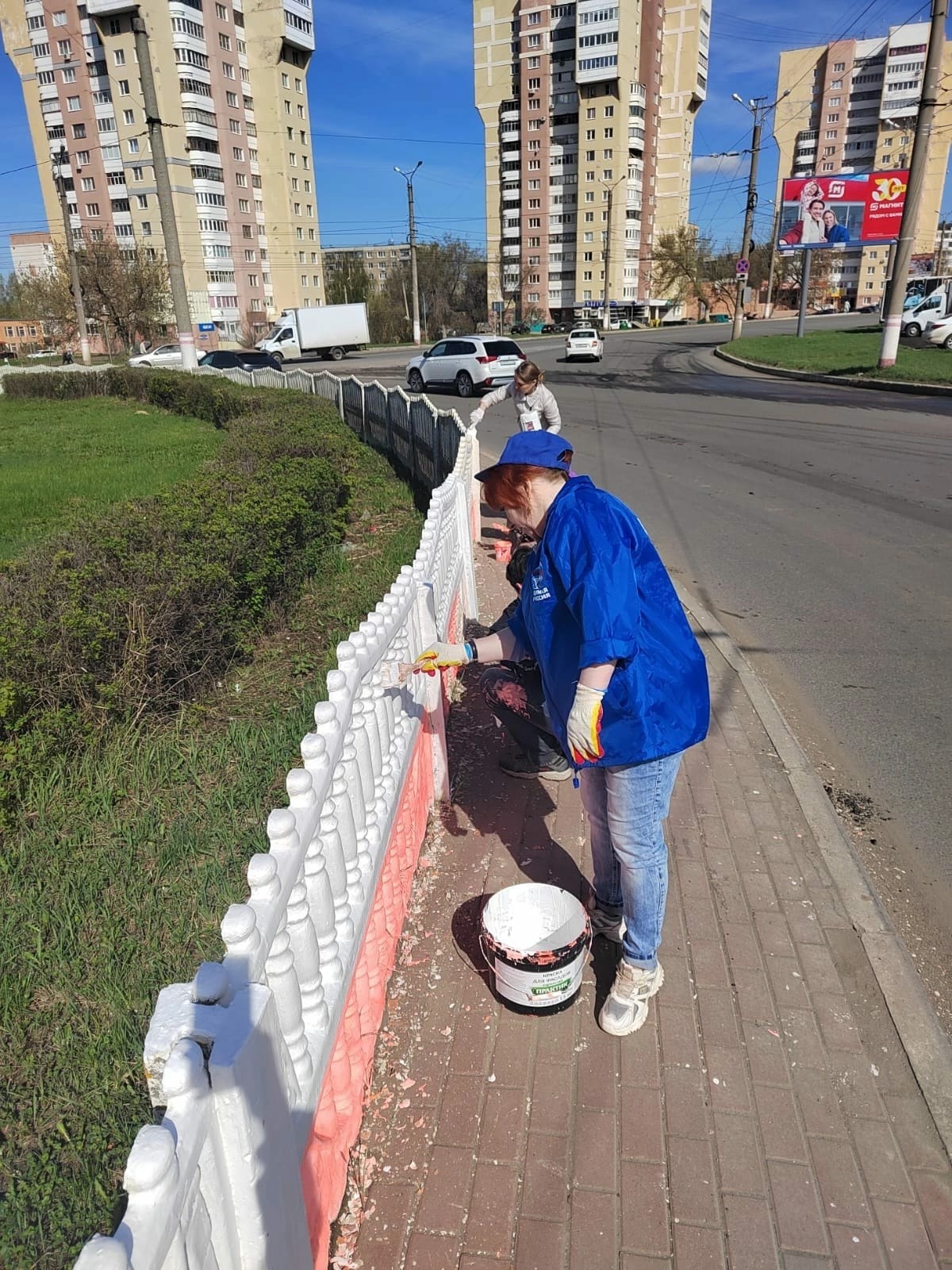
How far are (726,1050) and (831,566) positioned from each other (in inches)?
226

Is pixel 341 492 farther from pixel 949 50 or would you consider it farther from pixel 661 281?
pixel 949 50

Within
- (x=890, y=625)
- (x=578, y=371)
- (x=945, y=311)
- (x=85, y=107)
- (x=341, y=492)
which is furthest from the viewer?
(x=85, y=107)

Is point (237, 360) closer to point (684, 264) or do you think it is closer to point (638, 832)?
point (638, 832)

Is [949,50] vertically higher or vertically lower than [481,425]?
higher

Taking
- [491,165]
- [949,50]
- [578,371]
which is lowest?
[578,371]

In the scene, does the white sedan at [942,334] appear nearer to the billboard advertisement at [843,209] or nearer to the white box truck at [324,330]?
the billboard advertisement at [843,209]

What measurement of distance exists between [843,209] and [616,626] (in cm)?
3542

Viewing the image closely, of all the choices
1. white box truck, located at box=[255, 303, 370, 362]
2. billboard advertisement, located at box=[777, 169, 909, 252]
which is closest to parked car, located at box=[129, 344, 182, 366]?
white box truck, located at box=[255, 303, 370, 362]

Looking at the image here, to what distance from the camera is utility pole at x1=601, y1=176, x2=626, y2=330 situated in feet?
238

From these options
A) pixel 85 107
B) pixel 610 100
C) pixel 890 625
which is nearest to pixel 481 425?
pixel 890 625

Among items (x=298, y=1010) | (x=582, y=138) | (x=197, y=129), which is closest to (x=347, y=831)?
(x=298, y=1010)

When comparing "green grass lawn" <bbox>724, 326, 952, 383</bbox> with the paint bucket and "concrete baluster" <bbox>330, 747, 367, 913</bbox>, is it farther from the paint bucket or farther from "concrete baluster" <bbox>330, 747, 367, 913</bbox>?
"concrete baluster" <bbox>330, 747, 367, 913</bbox>

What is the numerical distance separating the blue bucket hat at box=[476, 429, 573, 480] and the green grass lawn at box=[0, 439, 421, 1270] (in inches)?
75.7

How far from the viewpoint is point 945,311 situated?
3497 centimetres
